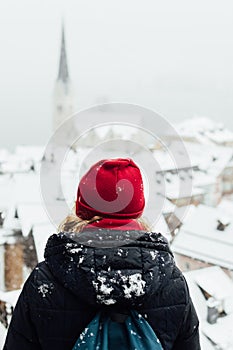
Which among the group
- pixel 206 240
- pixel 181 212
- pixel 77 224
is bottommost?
pixel 206 240

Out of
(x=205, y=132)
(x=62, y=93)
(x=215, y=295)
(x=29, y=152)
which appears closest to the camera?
(x=215, y=295)

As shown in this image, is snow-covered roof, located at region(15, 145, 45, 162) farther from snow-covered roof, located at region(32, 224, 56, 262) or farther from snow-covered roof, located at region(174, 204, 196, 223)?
snow-covered roof, located at region(174, 204, 196, 223)

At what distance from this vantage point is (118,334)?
1403 mm

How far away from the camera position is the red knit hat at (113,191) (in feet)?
5.21

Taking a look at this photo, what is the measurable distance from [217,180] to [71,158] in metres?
7.29

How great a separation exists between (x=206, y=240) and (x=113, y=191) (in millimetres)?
11450

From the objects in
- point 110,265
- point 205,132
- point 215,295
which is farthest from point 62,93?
point 110,265

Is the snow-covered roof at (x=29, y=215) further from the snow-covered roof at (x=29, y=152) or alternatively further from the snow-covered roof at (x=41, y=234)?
the snow-covered roof at (x=29, y=152)

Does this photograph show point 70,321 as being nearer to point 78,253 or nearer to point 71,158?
point 78,253

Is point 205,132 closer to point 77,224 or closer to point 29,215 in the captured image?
point 29,215

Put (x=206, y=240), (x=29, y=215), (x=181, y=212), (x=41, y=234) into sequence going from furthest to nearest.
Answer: (x=206, y=240), (x=29, y=215), (x=41, y=234), (x=181, y=212)

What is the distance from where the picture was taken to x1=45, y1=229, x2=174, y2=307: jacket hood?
140cm

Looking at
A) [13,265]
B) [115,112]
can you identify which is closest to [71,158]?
[13,265]

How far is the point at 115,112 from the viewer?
296 cm
